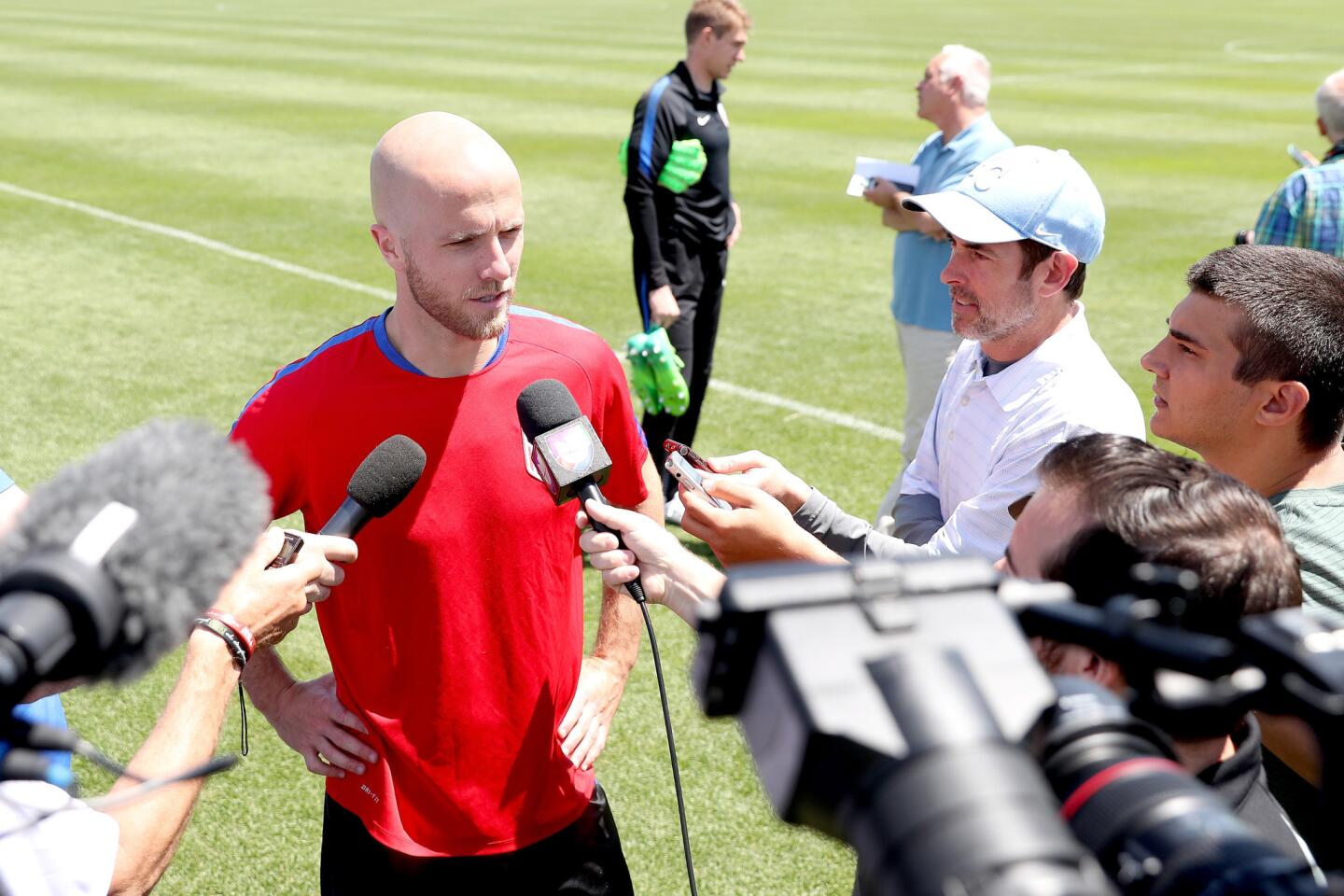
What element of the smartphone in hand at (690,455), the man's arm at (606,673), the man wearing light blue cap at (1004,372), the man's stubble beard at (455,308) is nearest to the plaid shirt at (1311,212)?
the man wearing light blue cap at (1004,372)

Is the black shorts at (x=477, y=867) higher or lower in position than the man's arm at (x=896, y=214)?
lower

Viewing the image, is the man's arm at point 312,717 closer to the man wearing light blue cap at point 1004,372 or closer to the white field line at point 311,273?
the man wearing light blue cap at point 1004,372

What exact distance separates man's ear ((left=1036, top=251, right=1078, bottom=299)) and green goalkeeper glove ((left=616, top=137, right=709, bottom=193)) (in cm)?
438

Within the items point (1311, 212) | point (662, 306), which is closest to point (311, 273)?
point (662, 306)

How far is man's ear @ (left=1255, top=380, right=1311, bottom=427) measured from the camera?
310 cm

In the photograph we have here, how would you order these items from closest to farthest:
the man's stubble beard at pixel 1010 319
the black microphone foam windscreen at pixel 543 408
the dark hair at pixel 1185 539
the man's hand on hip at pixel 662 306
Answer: the dark hair at pixel 1185 539, the black microphone foam windscreen at pixel 543 408, the man's stubble beard at pixel 1010 319, the man's hand on hip at pixel 662 306

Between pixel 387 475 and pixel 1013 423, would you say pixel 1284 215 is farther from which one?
pixel 387 475

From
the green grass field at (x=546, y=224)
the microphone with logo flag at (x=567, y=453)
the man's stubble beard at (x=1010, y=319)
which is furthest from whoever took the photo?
the green grass field at (x=546, y=224)

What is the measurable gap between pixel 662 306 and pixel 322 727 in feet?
15.2

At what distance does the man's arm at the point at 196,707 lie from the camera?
224 centimetres

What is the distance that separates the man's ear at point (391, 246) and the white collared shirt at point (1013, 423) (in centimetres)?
148

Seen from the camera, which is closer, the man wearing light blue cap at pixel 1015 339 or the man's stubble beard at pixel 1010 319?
the man wearing light blue cap at pixel 1015 339

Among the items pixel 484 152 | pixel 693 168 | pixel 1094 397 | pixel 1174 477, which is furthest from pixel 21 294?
→ pixel 1174 477

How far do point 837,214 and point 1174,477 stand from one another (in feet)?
43.2
